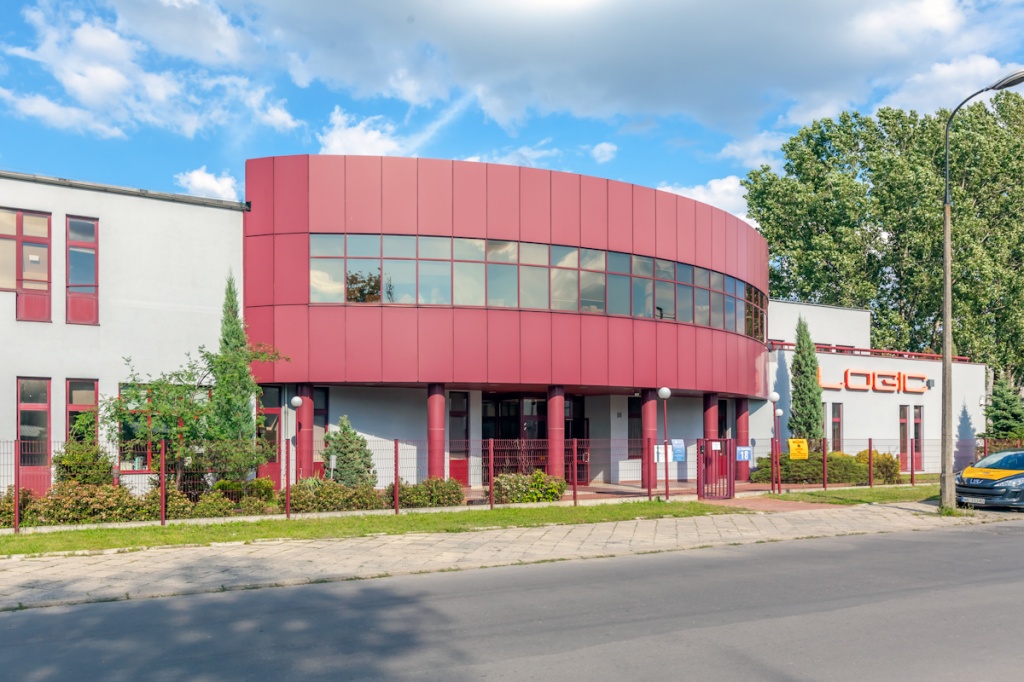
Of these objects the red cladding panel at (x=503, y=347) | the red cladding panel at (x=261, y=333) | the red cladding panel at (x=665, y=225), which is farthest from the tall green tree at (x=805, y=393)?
the red cladding panel at (x=261, y=333)

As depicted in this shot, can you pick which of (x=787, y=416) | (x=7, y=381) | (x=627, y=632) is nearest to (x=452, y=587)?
(x=627, y=632)

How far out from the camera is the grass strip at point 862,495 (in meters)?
26.4

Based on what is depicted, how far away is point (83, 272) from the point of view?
23.9 metres

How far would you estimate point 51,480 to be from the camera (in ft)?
71.1

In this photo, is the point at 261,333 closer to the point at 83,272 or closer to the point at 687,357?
the point at 83,272

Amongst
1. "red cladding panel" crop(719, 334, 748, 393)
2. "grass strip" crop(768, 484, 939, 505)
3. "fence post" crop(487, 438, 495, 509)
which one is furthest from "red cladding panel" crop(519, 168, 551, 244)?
"grass strip" crop(768, 484, 939, 505)

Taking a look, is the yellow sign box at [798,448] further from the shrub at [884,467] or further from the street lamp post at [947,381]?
the street lamp post at [947,381]

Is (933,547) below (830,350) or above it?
below

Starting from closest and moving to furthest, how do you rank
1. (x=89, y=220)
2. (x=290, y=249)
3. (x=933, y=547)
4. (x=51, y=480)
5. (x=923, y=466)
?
(x=933, y=547)
(x=51, y=480)
(x=89, y=220)
(x=290, y=249)
(x=923, y=466)

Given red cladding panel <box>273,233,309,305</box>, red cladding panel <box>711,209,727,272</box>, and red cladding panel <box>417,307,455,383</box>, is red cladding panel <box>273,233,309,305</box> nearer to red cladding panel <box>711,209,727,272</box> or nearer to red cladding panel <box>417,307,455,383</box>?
red cladding panel <box>417,307,455,383</box>

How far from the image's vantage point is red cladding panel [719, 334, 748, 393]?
3234 cm

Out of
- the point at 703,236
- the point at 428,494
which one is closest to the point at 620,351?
the point at 703,236

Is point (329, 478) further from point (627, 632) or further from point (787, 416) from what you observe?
point (787, 416)

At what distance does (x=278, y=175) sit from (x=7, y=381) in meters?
8.61
